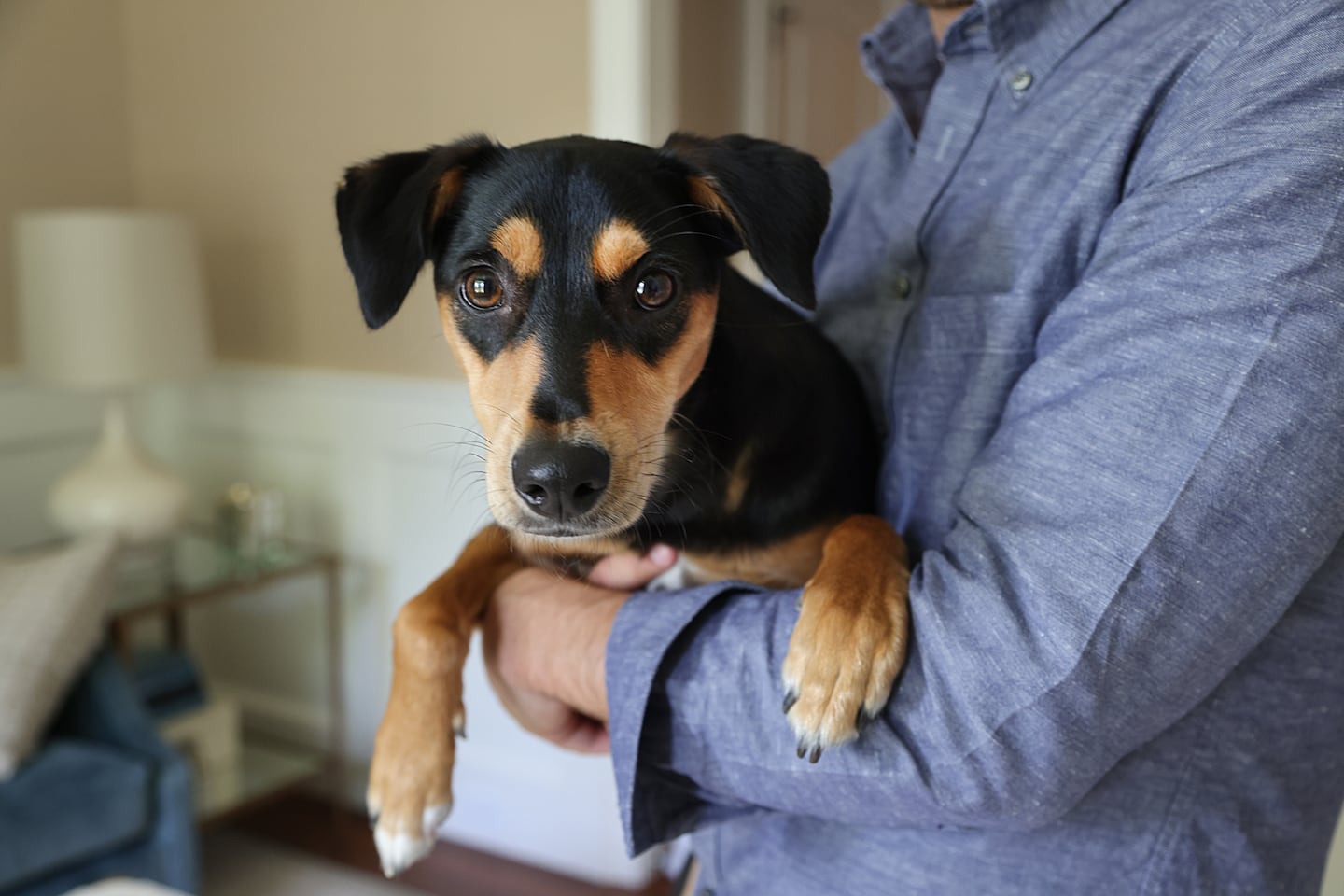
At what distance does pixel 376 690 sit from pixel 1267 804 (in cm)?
272

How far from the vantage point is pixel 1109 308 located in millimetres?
773

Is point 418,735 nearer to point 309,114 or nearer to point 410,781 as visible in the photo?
point 410,781

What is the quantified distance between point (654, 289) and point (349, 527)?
2.40 metres

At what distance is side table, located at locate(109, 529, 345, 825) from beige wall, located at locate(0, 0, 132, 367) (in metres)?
0.93

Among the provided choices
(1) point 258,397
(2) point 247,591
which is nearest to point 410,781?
(2) point 247,591

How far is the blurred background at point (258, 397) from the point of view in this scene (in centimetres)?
266

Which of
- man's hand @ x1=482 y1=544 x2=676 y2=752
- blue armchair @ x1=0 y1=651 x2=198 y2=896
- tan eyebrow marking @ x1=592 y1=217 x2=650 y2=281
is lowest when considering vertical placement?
blue armchair @ x1=0 y1=651 x2=198 y2=896

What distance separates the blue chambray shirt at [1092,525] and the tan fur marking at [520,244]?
366mm

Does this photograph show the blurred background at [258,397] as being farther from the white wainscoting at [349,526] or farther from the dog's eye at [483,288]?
the dog's eye at [483,288]

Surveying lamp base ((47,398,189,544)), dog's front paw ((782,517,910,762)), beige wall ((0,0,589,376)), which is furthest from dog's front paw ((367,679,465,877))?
lamp base ((47,398,189,544))

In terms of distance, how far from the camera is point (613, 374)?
974mm

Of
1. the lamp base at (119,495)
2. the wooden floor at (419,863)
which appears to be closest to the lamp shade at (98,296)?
the lamp base at (119,495)

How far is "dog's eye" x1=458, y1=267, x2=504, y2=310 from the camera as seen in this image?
1.04 meters

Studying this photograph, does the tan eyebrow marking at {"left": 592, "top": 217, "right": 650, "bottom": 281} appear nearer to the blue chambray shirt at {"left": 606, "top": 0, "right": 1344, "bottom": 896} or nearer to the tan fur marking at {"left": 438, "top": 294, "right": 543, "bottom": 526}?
the tan fur marking at {"left": 438, "top": 294, "right": 543, "bottom": 526}
